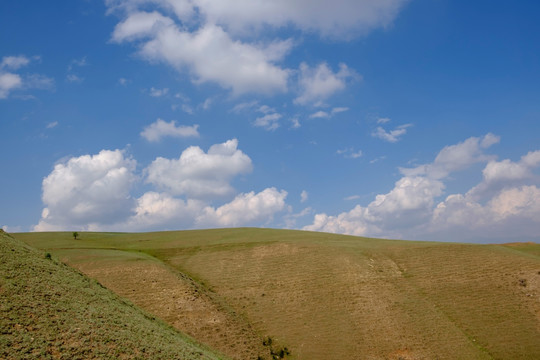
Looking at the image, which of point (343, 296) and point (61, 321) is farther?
point (343, 296)

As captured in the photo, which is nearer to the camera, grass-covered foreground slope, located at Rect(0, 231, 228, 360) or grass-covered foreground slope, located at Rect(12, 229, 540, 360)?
grass-covered foreground slope, located at Rect(0, 231, 228, 360)

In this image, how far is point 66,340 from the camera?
19047 millimetres

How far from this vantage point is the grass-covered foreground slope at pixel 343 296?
35.3m

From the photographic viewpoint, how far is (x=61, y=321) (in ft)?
67.6

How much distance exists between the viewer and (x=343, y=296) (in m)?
43.1

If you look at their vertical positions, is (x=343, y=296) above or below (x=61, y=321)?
below

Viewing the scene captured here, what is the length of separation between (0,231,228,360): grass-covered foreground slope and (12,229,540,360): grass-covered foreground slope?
11071mm

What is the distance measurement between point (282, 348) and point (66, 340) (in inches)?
823

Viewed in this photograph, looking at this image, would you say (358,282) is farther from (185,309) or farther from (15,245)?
(15,245)

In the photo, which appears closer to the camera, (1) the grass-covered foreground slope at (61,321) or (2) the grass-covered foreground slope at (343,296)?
(1) the grass-covered foreground slope at (61,321)

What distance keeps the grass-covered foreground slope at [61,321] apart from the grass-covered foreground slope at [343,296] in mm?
11071

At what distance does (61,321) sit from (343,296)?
3014cm

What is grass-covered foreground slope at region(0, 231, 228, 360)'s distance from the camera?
59.7 ft

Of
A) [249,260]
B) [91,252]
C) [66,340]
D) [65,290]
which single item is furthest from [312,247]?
[66,340]
